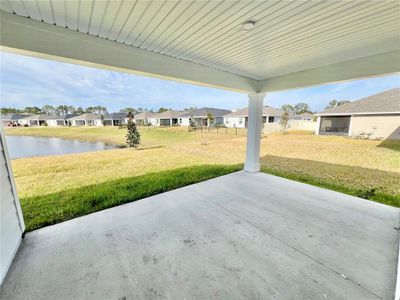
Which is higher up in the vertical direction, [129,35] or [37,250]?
[129,35]

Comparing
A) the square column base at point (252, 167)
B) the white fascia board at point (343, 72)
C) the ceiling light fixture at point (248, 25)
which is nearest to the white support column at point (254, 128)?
the square column base at point (252, 167)

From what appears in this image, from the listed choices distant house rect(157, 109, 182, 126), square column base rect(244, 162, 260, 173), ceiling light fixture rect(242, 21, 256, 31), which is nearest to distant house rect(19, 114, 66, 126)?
distant house rect(157, 109, 182, 126)

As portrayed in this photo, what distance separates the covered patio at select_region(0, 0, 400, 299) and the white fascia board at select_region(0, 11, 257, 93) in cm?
1

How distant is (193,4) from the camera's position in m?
1.68

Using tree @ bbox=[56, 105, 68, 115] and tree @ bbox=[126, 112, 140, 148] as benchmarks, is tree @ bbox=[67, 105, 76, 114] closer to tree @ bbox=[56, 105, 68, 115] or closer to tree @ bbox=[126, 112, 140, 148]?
tree @ bbox=[56, 105, 68, 115]

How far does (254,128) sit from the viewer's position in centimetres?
480

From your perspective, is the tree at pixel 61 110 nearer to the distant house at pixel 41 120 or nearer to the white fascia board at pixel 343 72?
the distant house at pixel 41 120

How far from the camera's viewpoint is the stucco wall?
1137cm

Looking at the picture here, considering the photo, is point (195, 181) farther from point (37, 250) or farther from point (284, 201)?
point (37, 250)

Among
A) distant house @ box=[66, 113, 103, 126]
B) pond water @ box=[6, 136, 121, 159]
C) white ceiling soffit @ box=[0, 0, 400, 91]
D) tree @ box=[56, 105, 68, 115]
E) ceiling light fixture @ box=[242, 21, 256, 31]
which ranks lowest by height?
pond water @ box=[6, 136, 121, 159]

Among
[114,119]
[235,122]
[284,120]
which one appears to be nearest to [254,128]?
[284,120]

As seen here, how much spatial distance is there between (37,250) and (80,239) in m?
0.41

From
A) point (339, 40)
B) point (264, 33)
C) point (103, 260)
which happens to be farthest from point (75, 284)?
point (339, 40)

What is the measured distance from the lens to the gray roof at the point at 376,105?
454 inches
